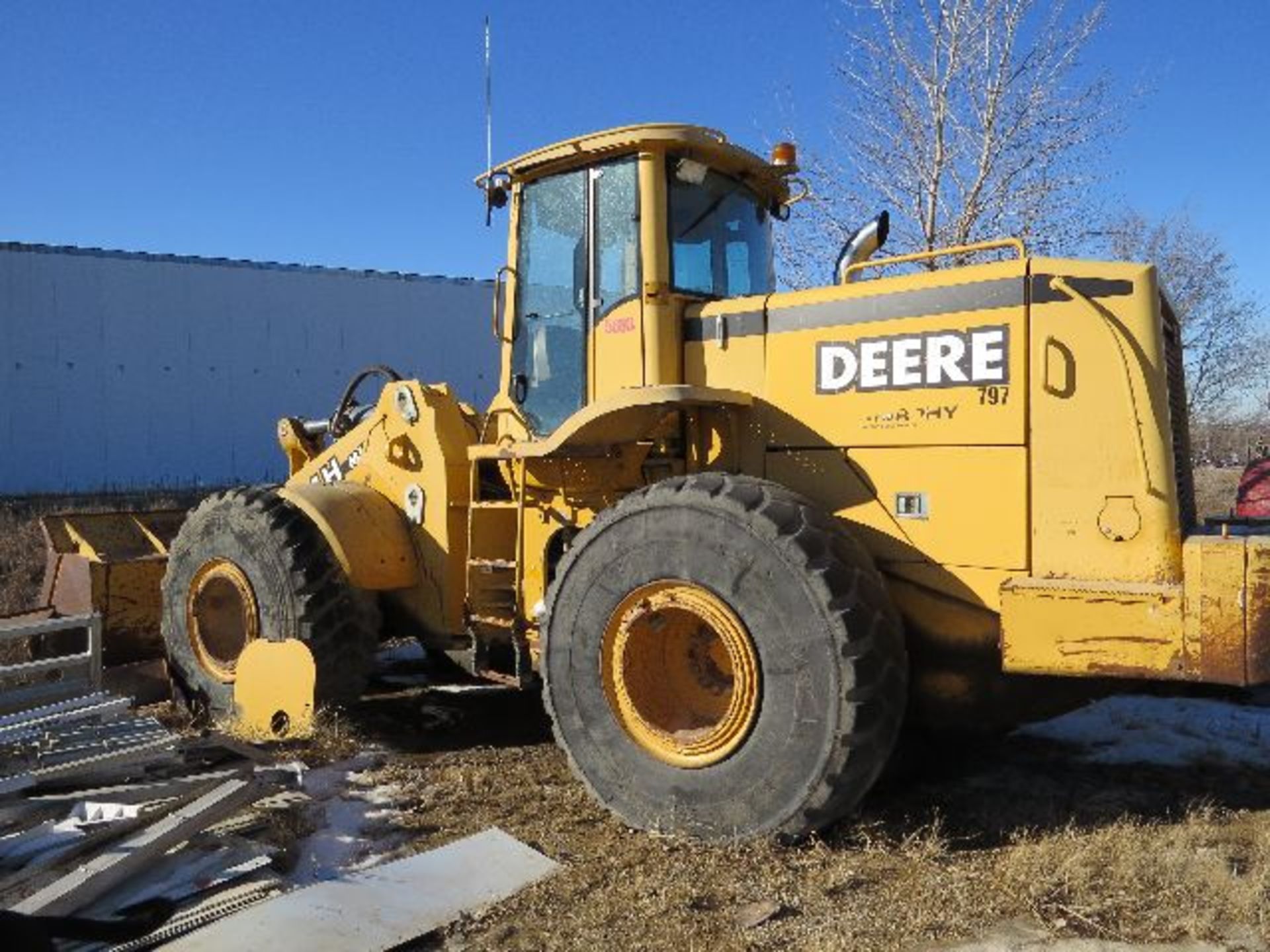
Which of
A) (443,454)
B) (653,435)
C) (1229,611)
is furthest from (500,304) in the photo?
(1229,611)

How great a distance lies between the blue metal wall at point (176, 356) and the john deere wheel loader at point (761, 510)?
53.6 ft

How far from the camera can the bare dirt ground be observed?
11.1 feet

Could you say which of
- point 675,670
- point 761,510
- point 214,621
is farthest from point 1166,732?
point 214,621

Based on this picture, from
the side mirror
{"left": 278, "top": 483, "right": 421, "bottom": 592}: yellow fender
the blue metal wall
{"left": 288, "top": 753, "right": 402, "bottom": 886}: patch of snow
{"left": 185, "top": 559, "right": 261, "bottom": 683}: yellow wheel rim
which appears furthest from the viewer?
the blue metal wall

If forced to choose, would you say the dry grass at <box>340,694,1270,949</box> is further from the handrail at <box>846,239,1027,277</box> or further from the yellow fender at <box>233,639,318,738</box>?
the handrail at <box>846,239,1027,277</box>

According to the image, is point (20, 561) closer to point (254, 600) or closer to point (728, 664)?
point (254, 600)

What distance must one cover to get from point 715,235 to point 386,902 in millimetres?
3439

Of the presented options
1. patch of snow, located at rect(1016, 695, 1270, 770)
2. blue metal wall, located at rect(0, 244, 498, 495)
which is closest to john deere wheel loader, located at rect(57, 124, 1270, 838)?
patch of snow, located at rect(1016, 695, 1270, 770)

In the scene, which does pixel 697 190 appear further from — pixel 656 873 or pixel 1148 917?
pixel 1148 917

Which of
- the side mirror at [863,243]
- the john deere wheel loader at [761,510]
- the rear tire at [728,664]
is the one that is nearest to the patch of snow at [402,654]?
the john deere wheel loader at [761,510]

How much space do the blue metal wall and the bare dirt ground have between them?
17.0 m

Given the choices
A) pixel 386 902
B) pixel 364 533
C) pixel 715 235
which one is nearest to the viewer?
pixel 386 902

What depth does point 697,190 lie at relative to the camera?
17.3ft

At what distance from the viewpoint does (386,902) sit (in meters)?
3.67
